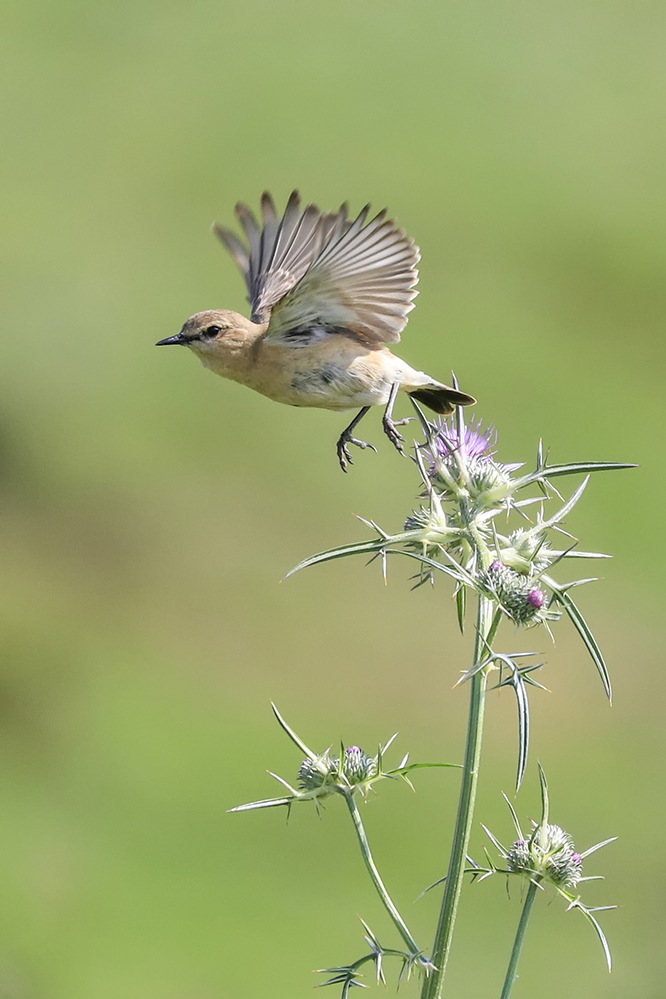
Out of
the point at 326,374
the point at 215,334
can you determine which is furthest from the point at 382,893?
the point at 215,334

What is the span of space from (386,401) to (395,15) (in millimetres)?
24791

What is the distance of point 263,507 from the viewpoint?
1775 cm

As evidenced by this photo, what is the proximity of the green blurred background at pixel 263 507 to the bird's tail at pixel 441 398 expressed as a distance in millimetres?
8170

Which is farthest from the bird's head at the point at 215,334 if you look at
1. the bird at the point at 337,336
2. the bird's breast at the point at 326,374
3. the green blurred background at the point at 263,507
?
the green blurred background at the point at 263,507

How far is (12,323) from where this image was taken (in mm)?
19047

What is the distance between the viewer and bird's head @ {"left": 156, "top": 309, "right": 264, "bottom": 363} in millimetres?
5043

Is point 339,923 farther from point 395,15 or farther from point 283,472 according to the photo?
point 395,15

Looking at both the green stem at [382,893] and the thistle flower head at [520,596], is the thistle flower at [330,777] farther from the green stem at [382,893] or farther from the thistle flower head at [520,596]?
the thistle flower head at [520,596]

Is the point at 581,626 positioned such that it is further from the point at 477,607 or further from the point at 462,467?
the point at 462,467

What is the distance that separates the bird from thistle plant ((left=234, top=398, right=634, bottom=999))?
1.03 metres

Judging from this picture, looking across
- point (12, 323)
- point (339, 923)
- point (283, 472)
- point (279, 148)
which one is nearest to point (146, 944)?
point (339, 923)

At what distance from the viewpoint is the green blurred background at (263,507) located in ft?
43.0

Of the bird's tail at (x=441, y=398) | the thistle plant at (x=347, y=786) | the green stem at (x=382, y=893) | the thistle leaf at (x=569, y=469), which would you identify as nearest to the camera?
the green stem at (x=382, y=893)

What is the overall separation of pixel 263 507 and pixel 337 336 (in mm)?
12852
